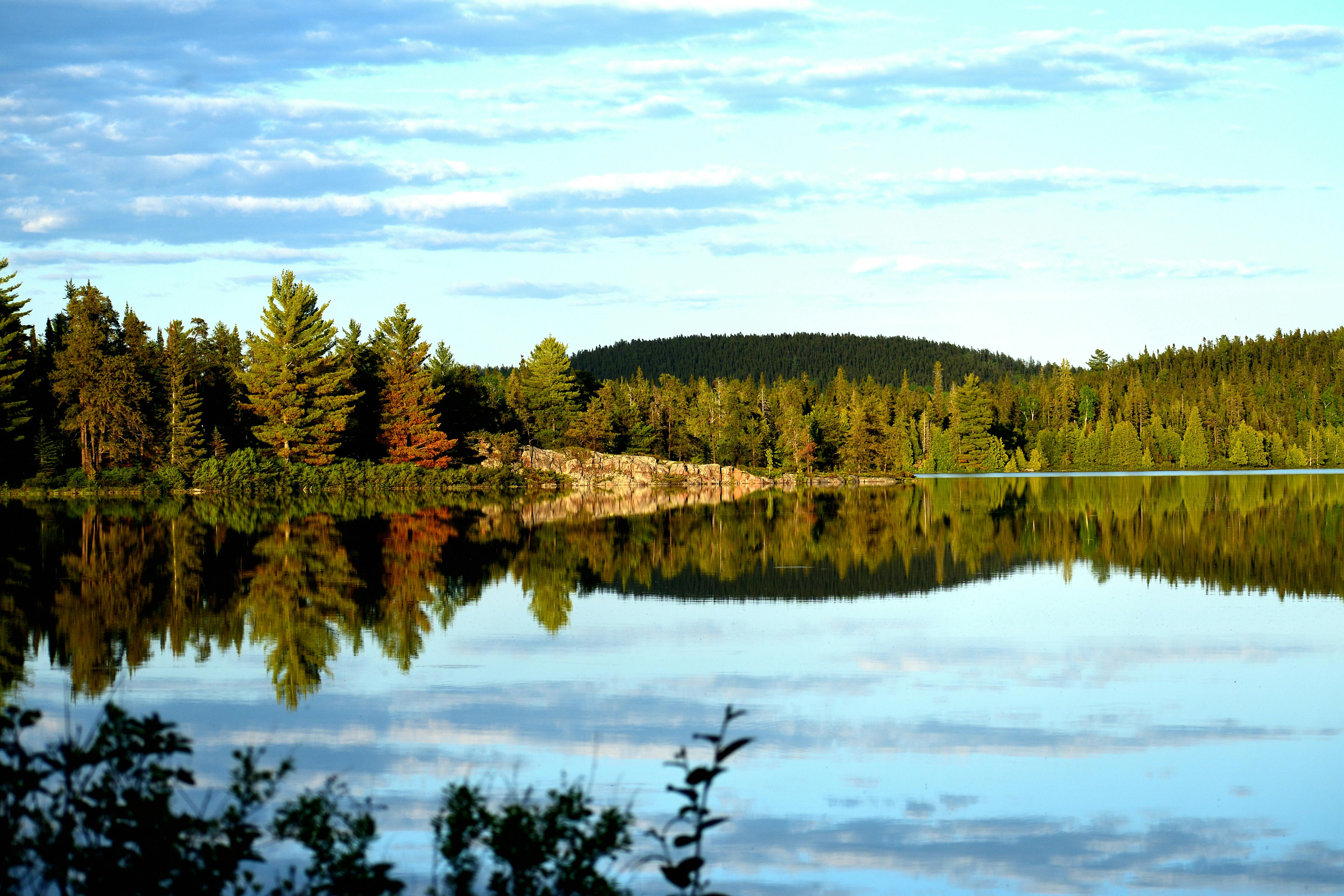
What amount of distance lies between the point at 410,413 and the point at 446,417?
7829mm

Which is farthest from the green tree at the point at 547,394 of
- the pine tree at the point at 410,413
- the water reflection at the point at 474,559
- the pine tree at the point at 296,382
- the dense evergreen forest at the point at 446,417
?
the water reflection at the point at 474,559

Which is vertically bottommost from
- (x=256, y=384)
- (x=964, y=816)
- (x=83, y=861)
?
(x=964, y=816)

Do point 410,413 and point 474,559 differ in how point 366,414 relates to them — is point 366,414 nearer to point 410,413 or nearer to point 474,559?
point 410,413

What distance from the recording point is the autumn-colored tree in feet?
178

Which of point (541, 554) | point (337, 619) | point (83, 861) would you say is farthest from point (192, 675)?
point (541, 554)

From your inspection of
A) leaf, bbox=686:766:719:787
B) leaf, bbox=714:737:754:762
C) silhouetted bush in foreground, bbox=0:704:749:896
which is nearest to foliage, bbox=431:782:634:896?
silhouetted bush in foreground, bbox=0:704:749:896

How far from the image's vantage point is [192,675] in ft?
42.7

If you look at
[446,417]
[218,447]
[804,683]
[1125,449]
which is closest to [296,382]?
[218,447]

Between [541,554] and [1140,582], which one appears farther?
[541,554]

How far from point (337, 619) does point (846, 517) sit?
2558 cm

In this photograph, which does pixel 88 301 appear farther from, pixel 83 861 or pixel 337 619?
pixel 83 861

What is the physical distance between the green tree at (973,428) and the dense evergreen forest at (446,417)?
0.16 meters

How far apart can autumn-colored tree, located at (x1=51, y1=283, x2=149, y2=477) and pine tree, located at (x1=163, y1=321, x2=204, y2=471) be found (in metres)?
1.35

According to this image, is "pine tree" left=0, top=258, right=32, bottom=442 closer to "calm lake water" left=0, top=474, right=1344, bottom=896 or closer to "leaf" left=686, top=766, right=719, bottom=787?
"calm lake water" left=0, top=474, right=1344, bottom=896
